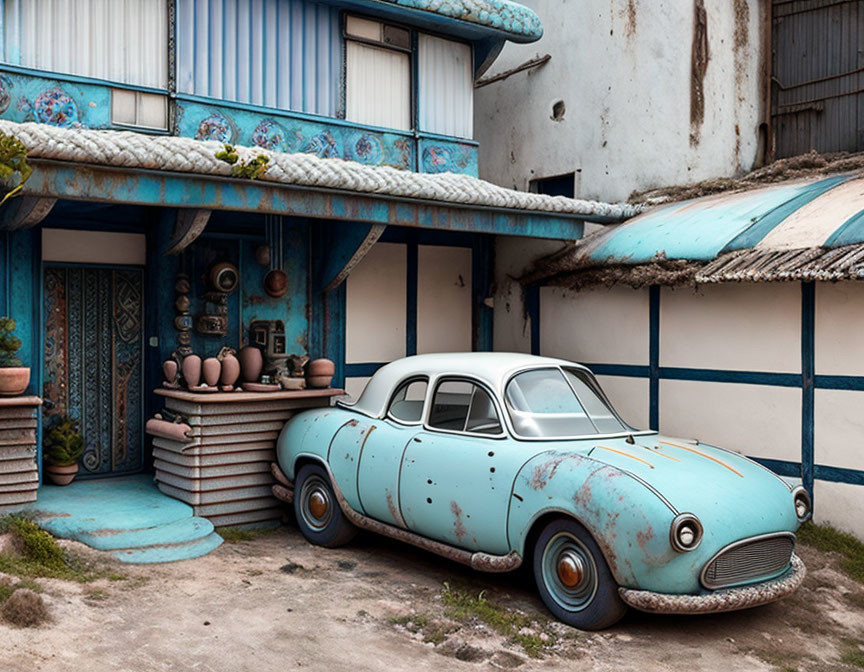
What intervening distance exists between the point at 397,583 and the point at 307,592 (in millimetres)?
671

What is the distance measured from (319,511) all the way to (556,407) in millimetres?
2321

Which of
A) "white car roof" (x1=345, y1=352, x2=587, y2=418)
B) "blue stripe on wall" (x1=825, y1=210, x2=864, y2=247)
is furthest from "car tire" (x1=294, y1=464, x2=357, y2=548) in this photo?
"blue stripe on wall" (x1=825, y1=210, x2=864, y2=247)

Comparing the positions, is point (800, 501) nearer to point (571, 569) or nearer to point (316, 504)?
point (571, 569)

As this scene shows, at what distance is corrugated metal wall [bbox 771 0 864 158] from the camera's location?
1038 cm

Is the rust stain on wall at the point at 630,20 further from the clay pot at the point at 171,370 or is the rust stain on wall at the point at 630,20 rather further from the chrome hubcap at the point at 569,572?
the chrome hubcap at the point at 569,572

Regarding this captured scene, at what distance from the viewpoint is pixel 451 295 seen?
10.8 m

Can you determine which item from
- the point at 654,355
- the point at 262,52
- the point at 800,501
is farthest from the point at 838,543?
the point at 262,52

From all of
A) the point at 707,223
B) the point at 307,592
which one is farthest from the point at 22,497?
the point at 707,223

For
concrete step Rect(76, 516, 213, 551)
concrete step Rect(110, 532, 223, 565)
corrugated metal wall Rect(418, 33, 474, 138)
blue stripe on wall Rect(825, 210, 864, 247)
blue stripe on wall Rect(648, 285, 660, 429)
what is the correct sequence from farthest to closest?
corrugated metal wall Rect(418, 33, 474, 138) → blue stripe on wall Rect(648, 285, 660, 429) → blue stripe on wall Rect(825, 210, 864, 247) → concrete step Rect(76, 516, 213, 551) → concrete step Rect(110, 532, 223, 565)

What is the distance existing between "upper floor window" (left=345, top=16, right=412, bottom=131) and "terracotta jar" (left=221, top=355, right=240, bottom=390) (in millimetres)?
2860

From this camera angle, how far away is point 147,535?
22.9 feet

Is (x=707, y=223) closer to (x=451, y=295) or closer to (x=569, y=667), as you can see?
(x=451, y=295)

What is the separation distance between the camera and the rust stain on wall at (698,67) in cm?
1071

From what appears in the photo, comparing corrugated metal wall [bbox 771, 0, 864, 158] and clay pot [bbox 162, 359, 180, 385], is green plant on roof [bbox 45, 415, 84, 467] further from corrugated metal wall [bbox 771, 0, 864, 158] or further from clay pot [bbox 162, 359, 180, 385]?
corrugated metal wall [bbox 771, 0, 864, 158]
